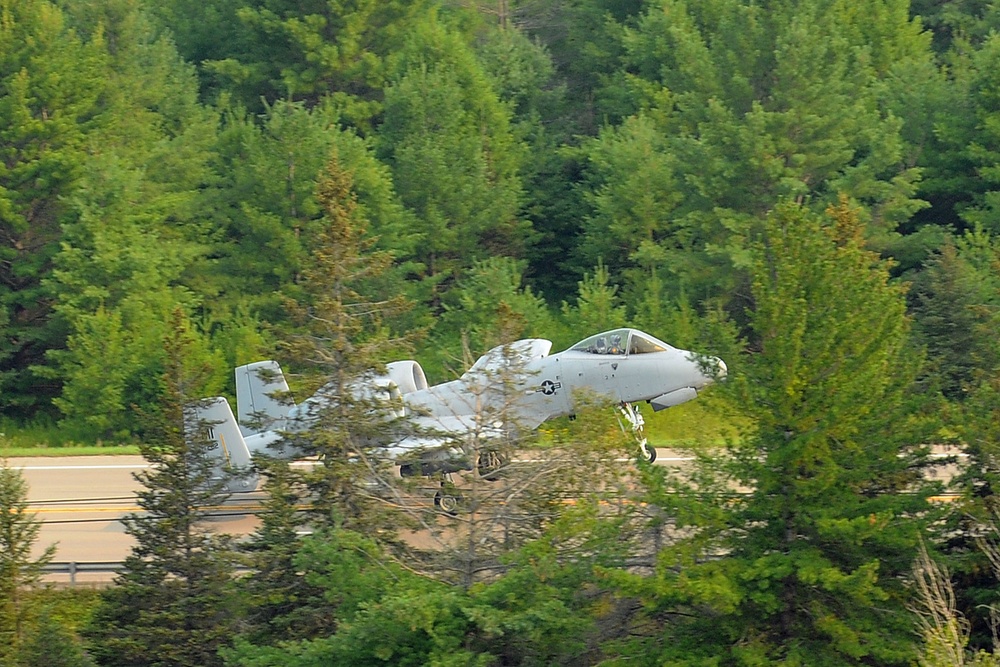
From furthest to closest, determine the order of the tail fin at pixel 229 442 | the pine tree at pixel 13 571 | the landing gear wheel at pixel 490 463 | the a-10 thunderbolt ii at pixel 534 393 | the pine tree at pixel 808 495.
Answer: the tail fin at pixel 229 442 → the a-10 thunderbolt ii at pixel 534 393 → the landing gear wheel at pixel 490 463 → the pine tree at pixel 13 571 → the pine tree at pixel 808 495

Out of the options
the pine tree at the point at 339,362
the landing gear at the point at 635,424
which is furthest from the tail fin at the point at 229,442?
the landing gear at the point at 635,424

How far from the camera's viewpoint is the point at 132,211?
39.8m

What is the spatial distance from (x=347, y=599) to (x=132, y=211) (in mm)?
25504

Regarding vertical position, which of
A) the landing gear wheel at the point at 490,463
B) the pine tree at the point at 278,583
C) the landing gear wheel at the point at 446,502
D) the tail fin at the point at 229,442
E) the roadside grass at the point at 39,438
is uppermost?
the roadside grass at the point at 39,438

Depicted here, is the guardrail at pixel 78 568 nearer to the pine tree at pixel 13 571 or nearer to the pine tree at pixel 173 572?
the pine tree at pixel 13 571

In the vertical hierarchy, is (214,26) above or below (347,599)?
above

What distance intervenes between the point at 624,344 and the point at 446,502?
469 centimetres

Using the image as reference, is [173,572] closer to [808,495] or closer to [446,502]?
[446,502]

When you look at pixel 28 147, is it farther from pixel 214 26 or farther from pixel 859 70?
pixel 859 70

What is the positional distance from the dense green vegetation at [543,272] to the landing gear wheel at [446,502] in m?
0.78

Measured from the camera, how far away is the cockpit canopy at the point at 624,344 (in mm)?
22531

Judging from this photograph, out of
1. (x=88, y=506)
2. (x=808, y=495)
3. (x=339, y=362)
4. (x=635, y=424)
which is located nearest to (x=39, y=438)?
(x=88, y=506)

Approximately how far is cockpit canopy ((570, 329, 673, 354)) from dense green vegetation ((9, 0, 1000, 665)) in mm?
1240

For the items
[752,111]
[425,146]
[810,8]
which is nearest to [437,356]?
[425,146]
